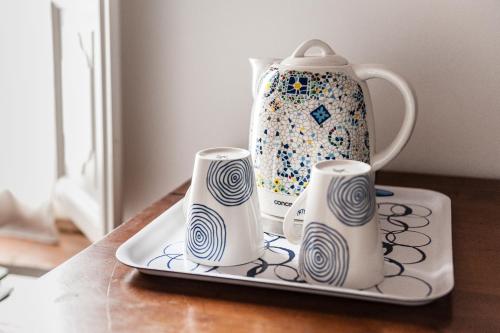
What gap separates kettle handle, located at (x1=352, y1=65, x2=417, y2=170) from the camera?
65cm

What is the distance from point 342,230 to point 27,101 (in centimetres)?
114

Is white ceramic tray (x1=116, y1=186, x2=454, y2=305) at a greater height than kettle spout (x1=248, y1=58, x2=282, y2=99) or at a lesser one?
lesser

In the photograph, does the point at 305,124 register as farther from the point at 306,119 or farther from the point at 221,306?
the point at 221,306

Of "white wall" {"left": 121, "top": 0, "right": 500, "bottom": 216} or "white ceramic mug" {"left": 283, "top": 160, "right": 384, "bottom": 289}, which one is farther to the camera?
"white wall" {"left": 121, "top": 0, "right": 500, "bottom": 216}

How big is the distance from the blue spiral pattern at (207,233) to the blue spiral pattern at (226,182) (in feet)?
0.06

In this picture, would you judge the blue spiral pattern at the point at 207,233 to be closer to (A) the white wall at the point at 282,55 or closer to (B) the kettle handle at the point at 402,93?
(B) the kettle handle at the point at 402,93

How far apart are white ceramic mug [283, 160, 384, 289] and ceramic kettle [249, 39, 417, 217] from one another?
11cm

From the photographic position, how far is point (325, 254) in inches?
20.2

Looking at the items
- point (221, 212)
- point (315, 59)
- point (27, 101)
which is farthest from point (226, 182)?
point (27, 101)

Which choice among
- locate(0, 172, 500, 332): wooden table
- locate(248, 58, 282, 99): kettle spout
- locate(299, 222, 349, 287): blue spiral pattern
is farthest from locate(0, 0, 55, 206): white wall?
locate(299, 222, 349, 287): blue spiral pattern

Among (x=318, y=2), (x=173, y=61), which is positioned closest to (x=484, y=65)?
(x=318, y=2)

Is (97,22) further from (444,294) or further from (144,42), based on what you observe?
(444,294)

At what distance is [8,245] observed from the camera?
1401mm

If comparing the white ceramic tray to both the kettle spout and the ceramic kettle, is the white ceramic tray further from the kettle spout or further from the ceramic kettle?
the kettle spout
